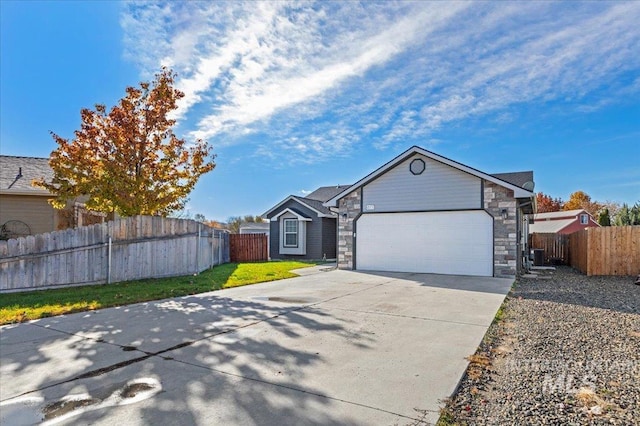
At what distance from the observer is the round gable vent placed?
13.4 metres

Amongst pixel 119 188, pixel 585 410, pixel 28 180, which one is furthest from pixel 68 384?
pixel 28 180

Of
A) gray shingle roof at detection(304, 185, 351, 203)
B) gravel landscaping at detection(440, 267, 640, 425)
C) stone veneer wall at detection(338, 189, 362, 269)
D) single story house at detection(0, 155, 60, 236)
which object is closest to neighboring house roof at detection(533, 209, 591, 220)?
gray shingle roof at detection(304, 185, 351, 203)

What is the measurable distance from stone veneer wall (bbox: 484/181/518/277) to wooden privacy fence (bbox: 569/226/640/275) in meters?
2.86

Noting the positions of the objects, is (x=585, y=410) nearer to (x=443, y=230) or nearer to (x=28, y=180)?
(x=443, y=230)

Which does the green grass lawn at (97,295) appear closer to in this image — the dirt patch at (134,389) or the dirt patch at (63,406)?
the dirt patch at (63,406)

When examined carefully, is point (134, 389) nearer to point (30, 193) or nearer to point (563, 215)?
point (30, 193)

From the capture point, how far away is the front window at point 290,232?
21.2 m

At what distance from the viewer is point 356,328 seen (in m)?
5.43

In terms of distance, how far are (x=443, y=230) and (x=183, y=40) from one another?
9.99 meters

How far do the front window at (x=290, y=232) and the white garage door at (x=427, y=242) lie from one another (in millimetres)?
7075

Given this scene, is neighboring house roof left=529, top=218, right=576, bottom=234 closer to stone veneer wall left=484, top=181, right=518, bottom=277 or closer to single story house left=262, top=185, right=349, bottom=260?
single story house left=262, top=185, right=349, bottom=260

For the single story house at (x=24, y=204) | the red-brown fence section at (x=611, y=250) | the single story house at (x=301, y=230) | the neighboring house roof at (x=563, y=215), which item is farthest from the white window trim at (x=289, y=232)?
the neighboring house roof at (x=563, y=215)

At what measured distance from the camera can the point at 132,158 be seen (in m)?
10.8

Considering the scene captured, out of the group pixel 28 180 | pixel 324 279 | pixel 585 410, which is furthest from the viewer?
pixel 28 180
